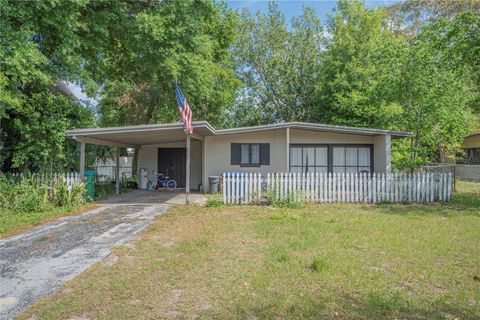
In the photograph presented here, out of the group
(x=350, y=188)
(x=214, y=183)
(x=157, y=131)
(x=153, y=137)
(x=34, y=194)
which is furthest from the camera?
(x=214, y=183)

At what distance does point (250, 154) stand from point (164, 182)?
525cm

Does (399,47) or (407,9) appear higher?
(407,9)

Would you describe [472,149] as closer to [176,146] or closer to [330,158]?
[330,158]

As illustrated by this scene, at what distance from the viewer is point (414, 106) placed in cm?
1427

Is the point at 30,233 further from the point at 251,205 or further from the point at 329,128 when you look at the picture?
the point at 329,128

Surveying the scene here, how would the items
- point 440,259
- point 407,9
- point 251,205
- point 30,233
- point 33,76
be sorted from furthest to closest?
point 407,9 < point 251,205 < point 33,76 < point 30,233 < point 440,259

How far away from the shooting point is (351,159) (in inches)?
577

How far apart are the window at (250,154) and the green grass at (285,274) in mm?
6947

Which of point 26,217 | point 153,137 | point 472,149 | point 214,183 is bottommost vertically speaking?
point 26,217

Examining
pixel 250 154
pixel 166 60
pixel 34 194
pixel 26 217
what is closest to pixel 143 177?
pixel 250 154

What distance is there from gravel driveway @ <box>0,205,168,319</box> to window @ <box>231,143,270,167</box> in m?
6.06

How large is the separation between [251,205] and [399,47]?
942 centimetres

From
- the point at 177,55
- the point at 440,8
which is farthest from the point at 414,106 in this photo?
the point at 440,8

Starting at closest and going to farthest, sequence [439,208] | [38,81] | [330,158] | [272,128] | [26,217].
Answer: [26,217] → [439,208] → [38,81] → [272,128] → [330,158]
